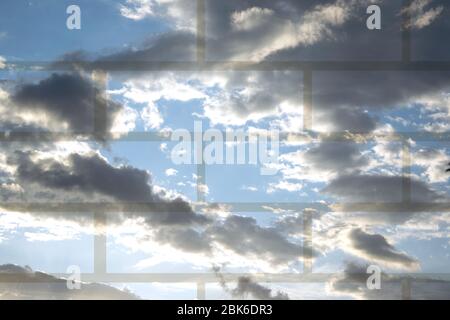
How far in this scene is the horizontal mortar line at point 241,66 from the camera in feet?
11.1

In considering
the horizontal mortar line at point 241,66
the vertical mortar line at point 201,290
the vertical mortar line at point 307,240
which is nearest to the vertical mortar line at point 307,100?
the horizontal mortar line at point 241,66

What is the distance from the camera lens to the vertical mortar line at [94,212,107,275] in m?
3.03

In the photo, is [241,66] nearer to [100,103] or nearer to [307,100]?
[307,100]

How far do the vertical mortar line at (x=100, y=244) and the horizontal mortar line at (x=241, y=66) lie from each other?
112cm

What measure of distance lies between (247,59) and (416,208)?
1.65 meters

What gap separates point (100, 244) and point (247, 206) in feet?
3.38

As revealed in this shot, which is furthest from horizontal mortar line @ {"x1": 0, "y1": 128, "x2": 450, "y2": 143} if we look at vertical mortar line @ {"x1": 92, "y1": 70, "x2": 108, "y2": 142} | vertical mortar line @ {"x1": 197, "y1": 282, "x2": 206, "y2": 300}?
vertical mortar line @ {"x1": 197, "y1": 282, "x2": 206, "y2": 300}

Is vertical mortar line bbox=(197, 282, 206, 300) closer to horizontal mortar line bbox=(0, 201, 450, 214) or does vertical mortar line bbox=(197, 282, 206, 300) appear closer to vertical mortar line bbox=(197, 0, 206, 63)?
horizontal mortar line bbox=(0, 201, 450, 214)

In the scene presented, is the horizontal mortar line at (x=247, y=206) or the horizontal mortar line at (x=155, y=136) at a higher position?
the horizontal mortar line at (x=155, y=136)

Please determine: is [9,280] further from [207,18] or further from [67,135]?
[207,18]

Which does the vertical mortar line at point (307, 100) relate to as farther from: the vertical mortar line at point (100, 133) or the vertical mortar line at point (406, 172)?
the vertical mortar line at point (100, 133)

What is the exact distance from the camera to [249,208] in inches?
128

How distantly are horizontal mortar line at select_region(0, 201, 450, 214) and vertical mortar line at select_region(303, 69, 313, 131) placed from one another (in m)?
0.58

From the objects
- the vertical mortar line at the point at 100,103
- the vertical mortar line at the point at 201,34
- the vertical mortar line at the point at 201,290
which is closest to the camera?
the vertical mortar line at the point at 201,290
